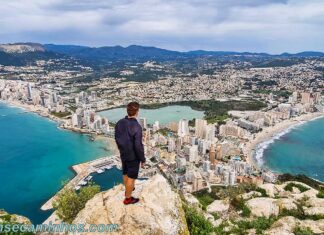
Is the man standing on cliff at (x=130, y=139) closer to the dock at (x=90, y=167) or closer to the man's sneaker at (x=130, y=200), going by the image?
the man's sneaker at (x=130, y=200)

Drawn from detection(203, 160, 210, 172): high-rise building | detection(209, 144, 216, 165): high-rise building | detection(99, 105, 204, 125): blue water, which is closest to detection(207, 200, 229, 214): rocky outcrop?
detection(203, 160, 210, 172): high-rise building

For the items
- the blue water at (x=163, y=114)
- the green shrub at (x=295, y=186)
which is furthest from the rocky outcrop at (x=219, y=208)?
the blue water at (x=163, y=114)

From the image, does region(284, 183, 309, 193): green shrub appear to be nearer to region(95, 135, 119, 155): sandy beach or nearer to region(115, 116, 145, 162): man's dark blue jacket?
region(115, 116, 145, 162): man's dark blue jacket

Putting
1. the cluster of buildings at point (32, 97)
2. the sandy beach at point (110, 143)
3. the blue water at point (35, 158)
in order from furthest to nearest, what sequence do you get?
the cluster of buildings at point (32, 97)
the sandy beach at point (110, 143)
the blue water at point (35, 158)

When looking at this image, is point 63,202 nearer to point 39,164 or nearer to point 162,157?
point 162,157

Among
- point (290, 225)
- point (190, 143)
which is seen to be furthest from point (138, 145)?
point (190, 143)

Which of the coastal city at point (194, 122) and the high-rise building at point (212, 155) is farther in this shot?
the high-rise building at point (212, 155)

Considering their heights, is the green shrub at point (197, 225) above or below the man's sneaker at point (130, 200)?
below
